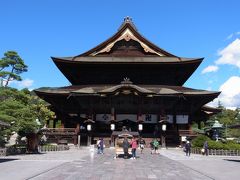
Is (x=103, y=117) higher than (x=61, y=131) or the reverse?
higher

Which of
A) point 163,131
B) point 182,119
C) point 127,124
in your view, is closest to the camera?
point 163,131

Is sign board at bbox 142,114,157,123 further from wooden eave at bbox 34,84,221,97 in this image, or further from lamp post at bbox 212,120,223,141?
lamp post at bbox 212,120,223,141

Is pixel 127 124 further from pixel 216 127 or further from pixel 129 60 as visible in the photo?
pixel 216 127

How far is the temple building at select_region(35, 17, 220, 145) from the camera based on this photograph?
44906 mm

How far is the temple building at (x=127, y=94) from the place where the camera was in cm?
4491

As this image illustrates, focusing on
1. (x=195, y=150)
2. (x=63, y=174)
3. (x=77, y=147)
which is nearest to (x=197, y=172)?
(x=63, y=174)

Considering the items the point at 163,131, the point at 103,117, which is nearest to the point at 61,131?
the point at 103,117

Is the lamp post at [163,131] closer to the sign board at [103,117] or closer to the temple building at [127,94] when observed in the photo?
the temple building at [127,94]

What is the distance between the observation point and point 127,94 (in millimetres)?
44156

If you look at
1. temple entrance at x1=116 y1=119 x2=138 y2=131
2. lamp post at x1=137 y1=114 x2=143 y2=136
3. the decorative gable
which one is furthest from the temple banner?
the decorative gable

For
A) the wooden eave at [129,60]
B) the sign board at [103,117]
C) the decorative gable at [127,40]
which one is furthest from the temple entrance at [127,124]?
the decorative gable at [127,40]

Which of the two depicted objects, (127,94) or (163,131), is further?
(127,94)

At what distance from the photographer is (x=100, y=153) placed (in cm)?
3375

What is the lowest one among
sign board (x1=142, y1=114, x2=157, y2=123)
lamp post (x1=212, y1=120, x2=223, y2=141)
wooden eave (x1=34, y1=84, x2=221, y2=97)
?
lamp post (x1=212, y1=120, x2=223, y2=141)
